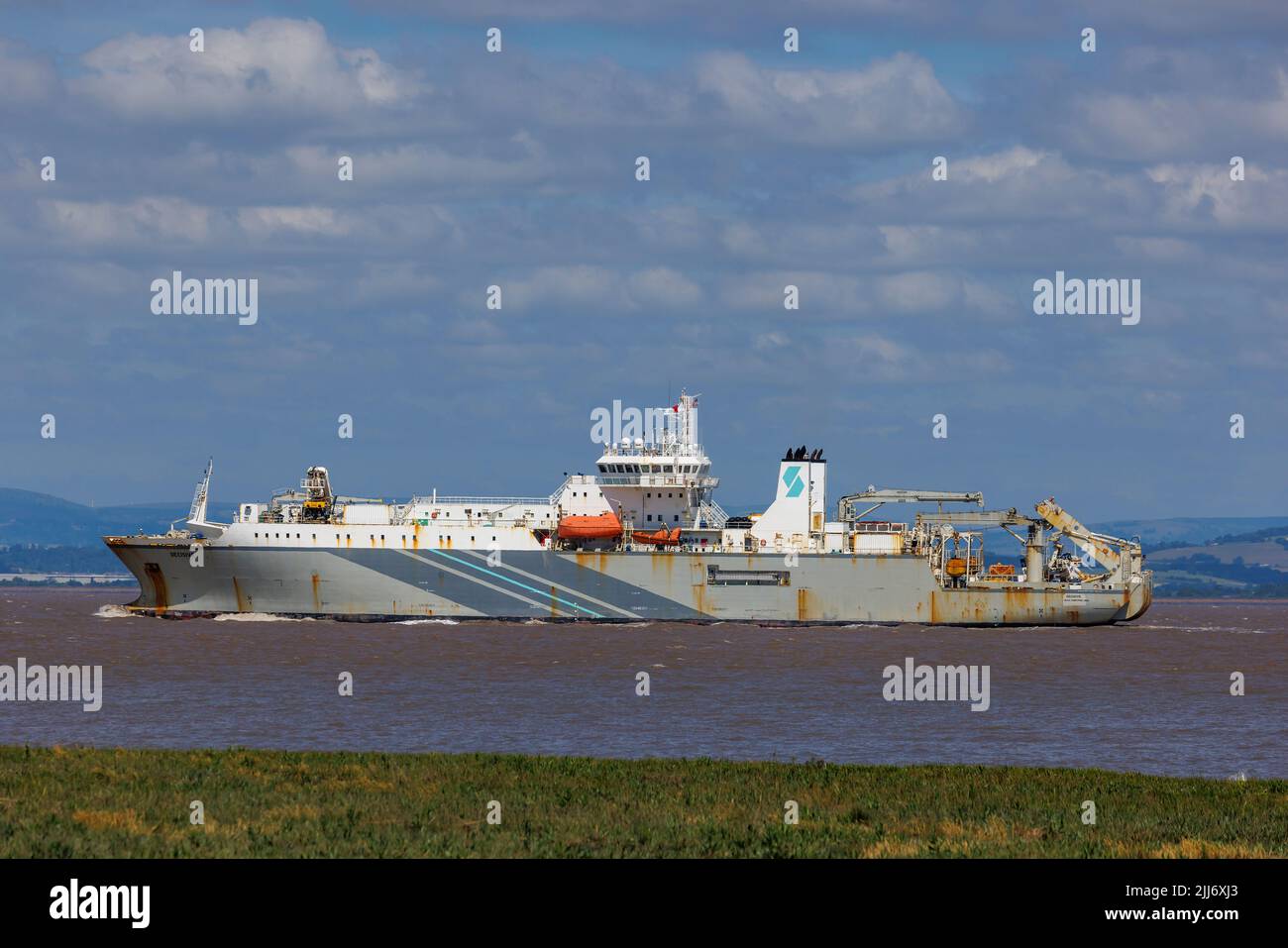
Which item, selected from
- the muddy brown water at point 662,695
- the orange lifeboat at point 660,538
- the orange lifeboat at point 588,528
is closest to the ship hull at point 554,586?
the orange lifeboat at point 588,528

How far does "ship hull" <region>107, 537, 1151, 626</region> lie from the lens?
71.6 meters

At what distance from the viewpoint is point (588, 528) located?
73750mm

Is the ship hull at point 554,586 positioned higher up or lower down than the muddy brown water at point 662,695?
higher up

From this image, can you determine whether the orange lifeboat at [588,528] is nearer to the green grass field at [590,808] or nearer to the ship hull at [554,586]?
the ship hull at [554,586]

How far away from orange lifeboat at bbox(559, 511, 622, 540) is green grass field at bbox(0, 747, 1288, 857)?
1845 inches

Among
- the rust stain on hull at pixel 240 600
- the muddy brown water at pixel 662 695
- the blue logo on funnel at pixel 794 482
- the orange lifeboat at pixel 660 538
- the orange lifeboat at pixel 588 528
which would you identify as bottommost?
the muddy brown water at pixel 662 695

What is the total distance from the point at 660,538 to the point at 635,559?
2.80m

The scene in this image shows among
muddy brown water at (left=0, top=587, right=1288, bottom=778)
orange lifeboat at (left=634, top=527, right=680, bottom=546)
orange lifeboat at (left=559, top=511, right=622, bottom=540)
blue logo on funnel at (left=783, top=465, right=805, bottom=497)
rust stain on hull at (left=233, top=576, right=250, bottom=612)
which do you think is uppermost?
blue logo on funnel at (left=783, top=465, right=805, bottom=497)

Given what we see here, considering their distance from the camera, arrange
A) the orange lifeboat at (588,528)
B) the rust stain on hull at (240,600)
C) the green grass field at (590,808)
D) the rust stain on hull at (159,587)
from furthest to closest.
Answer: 1. the orange lifeboat at (588,528)
2. the rust stain on hull at (159,587)
3. the rust stain on hull at (240,600)
4. the green grass field at (590,808)

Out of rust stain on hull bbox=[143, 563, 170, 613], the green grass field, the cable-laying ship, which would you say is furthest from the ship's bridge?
the green grass field

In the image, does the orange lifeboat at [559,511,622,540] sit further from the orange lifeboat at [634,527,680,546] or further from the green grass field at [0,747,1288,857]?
the green grass field at [0,747,1288,857]

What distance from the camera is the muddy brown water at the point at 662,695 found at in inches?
1288

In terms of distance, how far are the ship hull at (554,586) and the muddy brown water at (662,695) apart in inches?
54.1
